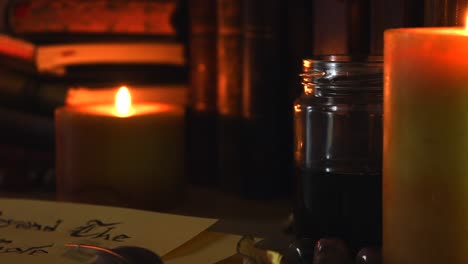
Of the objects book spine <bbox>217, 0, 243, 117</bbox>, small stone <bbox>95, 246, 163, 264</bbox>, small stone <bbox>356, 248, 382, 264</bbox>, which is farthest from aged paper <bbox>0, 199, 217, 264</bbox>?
book spine <bbox>217, 0, 243, 117</bbox>

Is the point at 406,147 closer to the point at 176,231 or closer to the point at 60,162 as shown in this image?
the point at 176,231

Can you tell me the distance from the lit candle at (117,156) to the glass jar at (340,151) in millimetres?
197

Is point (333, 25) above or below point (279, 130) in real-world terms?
above

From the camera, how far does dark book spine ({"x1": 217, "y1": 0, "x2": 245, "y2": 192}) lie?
85cm

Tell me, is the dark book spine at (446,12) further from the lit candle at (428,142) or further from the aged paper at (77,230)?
the aged paper at (77,230)

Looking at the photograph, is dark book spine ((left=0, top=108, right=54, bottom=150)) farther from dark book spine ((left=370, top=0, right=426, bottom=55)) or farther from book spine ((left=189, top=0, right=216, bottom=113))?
dark book spine ((left=370, top=0, right=426, bottom=55))

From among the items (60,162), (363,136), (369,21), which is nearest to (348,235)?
(363,136)

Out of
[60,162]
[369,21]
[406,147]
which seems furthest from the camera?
[60,162]

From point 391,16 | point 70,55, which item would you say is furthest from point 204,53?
point 391,16

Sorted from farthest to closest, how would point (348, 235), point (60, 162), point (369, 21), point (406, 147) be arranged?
1. point (60, 162)
2. point (369, 21)
3. point (348, 235)
4. point (406, 147)

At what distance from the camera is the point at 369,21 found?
716 millimetres

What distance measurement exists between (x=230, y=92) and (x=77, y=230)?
0.28 metres

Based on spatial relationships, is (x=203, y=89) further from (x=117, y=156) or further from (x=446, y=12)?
(x=446, y=12)

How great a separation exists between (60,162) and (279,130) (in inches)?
8.7
